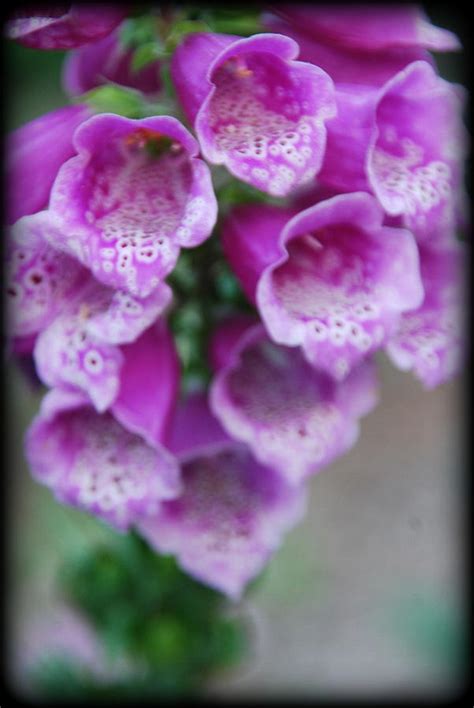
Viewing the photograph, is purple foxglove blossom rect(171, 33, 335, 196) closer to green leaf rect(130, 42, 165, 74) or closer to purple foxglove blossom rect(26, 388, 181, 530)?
green leaf rect(130, 42, 165, 74)

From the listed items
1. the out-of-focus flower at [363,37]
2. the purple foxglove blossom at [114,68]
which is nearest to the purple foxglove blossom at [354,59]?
the out-of-focus flower at [363,37]

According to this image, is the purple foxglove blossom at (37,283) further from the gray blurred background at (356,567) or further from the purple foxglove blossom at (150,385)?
the gray blurred background at (356,567)

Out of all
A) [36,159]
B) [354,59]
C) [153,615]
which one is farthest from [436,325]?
[153,615]

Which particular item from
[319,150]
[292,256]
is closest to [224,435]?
[292,256]

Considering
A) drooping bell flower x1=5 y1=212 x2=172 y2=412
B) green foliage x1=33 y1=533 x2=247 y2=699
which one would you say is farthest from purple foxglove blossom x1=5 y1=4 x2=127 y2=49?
green foliage x1=33 y1=533 x2=247 y2=699

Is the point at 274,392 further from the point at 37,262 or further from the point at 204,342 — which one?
the point at 37,262

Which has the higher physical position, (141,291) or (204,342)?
(141,291)
